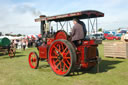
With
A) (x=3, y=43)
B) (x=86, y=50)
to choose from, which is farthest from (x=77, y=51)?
(x=3, y=43)

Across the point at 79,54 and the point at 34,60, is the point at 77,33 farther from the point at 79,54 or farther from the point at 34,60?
the point at 34,60

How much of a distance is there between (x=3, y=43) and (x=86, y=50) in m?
10.3

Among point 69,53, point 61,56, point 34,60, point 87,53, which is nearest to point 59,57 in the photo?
point 61,56

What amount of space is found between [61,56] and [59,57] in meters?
0.08

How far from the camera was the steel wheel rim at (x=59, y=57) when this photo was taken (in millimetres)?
4594

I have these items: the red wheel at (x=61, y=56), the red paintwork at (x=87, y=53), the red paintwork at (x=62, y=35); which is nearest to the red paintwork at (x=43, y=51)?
the red wheel at (x=61, y=56)

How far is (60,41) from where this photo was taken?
460 cm

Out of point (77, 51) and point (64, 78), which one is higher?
point (77, 51)

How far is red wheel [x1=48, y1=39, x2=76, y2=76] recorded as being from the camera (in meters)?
4.28

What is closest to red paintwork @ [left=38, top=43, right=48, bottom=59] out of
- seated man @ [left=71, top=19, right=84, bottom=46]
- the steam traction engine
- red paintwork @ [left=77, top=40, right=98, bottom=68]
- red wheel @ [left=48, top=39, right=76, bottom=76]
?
the steam traction engine

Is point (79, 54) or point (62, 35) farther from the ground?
point (62, 35)

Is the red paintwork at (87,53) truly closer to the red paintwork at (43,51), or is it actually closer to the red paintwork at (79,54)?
the red paintwork at (79,54)

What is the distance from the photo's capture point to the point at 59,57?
4.70 m

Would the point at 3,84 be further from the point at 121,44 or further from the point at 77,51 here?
the point at 121,44
